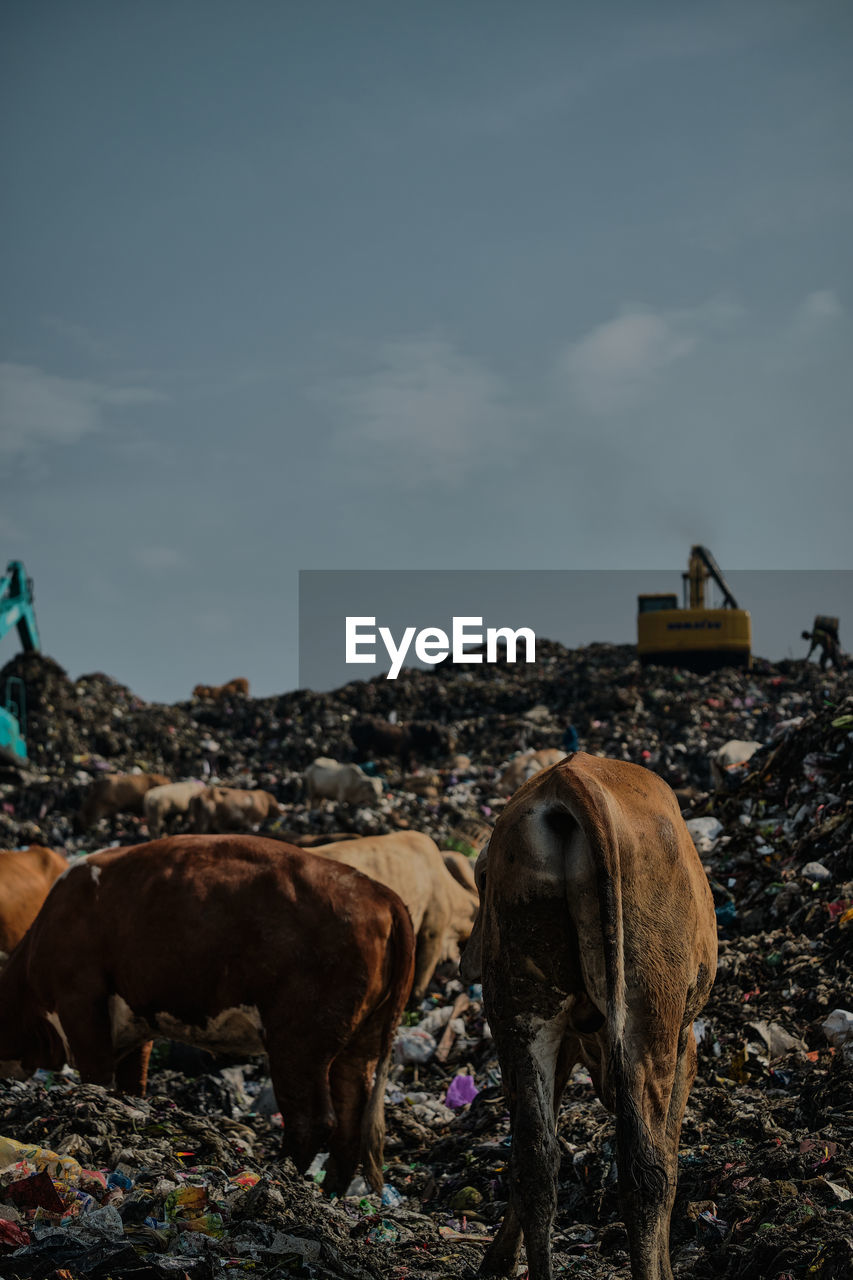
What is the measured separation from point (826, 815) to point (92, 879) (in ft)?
18.3

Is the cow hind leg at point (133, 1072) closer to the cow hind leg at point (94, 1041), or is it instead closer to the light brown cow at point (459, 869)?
the cow hind leg at point (94, 1041)

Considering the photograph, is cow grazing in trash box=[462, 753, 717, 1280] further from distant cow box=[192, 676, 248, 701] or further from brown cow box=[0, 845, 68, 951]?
distant cow box=[192, 676, 248, 701]

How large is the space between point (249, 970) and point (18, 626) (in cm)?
2657

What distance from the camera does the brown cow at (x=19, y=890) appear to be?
33.3 feet

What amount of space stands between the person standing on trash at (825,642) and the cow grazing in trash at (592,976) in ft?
113

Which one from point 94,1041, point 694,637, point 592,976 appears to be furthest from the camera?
point 694,637

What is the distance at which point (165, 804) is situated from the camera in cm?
2078

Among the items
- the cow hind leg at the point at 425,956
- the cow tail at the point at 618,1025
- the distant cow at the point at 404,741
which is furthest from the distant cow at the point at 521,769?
the cow tail at the point at 618,1025

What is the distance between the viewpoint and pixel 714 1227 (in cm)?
462

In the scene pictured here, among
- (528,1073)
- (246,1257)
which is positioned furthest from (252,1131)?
(528,1073)

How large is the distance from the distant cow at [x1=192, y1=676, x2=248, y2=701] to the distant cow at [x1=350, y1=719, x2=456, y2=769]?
11.0m

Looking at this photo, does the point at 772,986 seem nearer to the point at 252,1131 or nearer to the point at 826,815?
the point at 826,815

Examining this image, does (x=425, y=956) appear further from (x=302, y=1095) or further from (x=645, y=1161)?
(x=645, y=1161)

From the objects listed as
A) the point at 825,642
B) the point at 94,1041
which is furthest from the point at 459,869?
the point at 825,642
